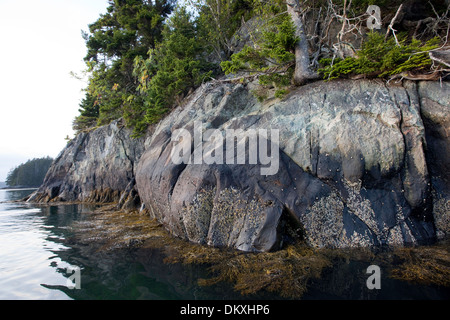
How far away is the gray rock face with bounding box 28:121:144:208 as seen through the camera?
17641mm

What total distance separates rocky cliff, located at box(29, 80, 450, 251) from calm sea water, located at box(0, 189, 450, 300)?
4.59 feet

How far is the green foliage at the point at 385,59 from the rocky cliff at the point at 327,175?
0.43m

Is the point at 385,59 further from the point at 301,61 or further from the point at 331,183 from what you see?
the point at 331,183

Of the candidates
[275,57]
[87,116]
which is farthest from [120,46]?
[275,57]

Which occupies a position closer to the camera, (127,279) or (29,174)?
(127,279)

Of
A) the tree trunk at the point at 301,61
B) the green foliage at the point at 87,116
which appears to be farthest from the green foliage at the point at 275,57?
the green foliage at the point at 87,116

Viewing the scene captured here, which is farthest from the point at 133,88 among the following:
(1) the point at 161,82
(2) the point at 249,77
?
(2) the point at 249,77

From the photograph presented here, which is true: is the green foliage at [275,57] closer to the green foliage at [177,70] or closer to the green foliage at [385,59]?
the green foliage at [385,59]

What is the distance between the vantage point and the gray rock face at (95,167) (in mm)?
17641

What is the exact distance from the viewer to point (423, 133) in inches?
236

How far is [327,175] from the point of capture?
20.0ft

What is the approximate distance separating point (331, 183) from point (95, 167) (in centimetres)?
1950

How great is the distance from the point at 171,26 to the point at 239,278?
16.6 m

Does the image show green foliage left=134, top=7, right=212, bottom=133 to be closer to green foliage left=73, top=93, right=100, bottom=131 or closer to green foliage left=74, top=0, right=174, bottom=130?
green foliage left=74, top=0, right=174, bottom=130
